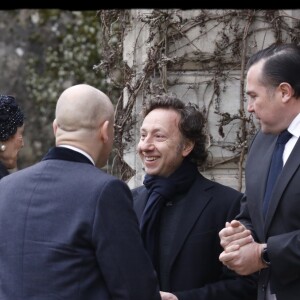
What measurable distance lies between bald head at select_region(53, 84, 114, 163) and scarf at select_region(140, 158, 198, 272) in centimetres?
88

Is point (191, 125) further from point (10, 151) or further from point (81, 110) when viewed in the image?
point (81, 110)

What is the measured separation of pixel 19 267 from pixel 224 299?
1.20 m

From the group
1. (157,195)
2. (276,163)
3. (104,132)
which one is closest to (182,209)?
(157,195)

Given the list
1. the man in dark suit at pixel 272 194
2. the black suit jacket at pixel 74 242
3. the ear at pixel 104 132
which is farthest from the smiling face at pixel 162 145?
the black suit jacket at pixel 74 242

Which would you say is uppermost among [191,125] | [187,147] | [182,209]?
[191,125]

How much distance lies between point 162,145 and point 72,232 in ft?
4.25

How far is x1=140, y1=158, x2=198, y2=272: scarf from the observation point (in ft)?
15.8

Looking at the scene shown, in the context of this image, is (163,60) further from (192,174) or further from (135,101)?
(192,174)

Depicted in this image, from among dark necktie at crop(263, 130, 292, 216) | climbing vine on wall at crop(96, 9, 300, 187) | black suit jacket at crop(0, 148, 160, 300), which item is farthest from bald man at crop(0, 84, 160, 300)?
climbing vine on wall at crop(96, 9, 300, 187)

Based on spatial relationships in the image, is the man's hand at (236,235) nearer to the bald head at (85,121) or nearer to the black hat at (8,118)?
the bald head at (85,121)

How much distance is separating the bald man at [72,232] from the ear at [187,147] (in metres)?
1.09

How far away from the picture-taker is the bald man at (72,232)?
3.77m

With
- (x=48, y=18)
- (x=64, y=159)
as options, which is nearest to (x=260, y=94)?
(x=64, y=159)

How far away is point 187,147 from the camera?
5016 mm
